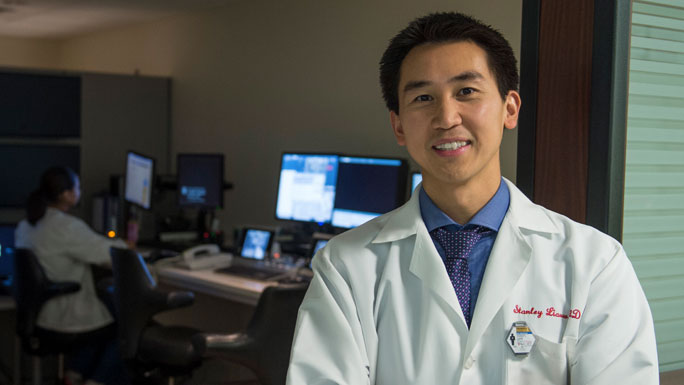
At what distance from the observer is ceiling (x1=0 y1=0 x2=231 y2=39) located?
5074 mm

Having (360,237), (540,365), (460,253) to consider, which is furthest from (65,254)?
(540,365)

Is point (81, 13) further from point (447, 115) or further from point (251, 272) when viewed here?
point (447, 115)

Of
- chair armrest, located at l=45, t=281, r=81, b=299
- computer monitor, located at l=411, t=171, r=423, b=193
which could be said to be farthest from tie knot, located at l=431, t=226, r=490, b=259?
chair armrest, located at l=45, t=281, r=81, b=299

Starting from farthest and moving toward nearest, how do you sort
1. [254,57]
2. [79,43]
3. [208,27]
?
1. [79,43]
2. [208,27]
3. [254,57]

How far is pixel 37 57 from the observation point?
752cm

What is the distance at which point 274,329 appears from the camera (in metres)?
2.72

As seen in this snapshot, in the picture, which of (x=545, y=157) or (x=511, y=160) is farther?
(x=511, y=160)

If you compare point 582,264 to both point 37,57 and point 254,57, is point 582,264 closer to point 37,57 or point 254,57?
point 254,57

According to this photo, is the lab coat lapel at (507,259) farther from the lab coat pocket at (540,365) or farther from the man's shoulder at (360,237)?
the man's shoulder at (360,237)

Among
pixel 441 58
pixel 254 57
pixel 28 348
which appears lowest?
pixel 28 348

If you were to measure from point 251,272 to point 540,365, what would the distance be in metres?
2.36

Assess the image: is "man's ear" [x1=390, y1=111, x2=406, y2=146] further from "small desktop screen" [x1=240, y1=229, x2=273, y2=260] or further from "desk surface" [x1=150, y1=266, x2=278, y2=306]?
"small desktop screen" [x1=240, y1=229, x2=273, y2=260]

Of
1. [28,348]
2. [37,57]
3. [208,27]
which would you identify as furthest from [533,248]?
[37,57]

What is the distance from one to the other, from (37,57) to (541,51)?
6910 mm
